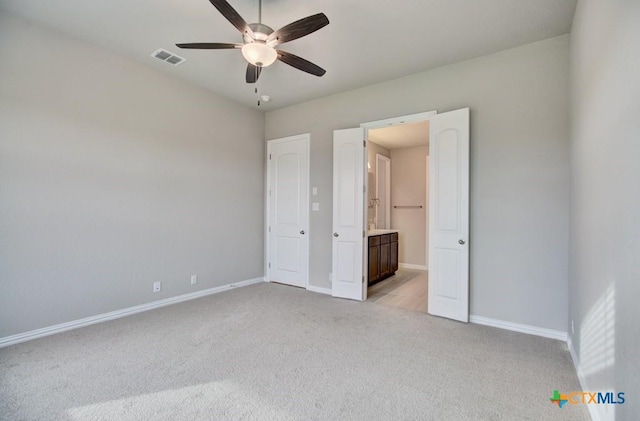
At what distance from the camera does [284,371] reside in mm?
2252

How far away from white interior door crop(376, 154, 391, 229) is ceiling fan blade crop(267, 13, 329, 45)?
180 inches

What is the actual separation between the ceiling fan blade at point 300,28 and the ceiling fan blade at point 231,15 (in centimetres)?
17

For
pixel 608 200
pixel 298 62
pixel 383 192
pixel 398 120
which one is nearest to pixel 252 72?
pixel 298 62

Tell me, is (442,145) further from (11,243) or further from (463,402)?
(11,243)

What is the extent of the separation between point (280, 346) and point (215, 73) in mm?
3321

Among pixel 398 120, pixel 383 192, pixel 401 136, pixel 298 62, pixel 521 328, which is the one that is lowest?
pixel 521 328

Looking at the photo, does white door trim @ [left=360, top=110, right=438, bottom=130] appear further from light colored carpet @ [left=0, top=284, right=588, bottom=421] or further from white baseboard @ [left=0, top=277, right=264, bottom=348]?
white baseboard @ [left=0, top=277, right=264, bottom=348]

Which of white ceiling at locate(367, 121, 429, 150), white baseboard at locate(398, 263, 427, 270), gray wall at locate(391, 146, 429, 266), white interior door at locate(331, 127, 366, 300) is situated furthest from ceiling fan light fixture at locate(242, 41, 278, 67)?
white baseboard at locate(398, 263, 427, 270)

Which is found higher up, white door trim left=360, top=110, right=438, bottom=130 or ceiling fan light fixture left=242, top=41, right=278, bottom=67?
ceiling fan light fixture left=242, top=41, right=278, bottom=67

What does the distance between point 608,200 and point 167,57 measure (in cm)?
412

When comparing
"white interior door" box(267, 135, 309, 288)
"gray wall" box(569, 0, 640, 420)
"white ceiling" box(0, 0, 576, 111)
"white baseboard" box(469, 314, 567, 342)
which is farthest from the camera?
"white interior door" box(267, 135, 309, 288)

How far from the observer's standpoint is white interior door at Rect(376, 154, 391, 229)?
662 cm

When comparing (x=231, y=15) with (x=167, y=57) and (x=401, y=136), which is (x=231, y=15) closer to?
(x=167, y=57)

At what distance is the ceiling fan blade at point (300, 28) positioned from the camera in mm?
2027
